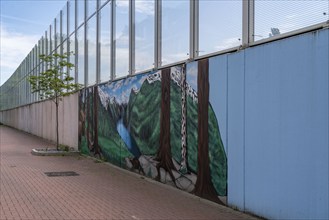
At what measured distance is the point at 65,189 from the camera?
9.28 metres

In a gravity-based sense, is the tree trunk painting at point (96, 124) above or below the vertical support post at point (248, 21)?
below

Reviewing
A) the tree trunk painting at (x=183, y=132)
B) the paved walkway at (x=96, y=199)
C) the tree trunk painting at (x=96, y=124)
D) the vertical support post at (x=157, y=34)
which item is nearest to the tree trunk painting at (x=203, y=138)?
the paved walkway at (x=96, y=199)

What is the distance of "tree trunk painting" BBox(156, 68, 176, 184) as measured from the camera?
32.2 feet

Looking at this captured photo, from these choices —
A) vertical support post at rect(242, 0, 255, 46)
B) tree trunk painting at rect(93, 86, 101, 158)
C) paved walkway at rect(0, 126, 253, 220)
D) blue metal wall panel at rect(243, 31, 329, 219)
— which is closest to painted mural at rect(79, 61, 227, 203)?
paved walkway at rect(0, 126, 253, 220)

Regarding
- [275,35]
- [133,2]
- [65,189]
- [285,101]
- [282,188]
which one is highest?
[133,2]

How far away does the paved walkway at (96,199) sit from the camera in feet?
22.7

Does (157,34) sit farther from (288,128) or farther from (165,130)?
(288,128)

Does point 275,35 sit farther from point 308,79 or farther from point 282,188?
point 282,188

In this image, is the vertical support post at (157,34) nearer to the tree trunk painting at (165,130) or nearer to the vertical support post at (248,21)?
the tree trunk painting at (165,130)

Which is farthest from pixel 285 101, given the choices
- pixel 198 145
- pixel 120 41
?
pixel 120 41

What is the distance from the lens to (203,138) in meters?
8.25

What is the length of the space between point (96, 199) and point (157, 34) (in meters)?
4.75

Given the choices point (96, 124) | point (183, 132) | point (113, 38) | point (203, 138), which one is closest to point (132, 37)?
point (113, 38)

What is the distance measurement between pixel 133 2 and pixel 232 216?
803cm
